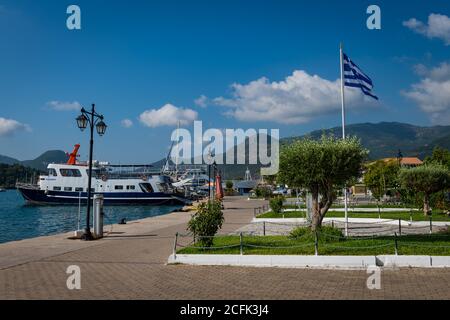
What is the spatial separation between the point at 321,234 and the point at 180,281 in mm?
6082

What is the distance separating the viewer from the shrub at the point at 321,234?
14461 millimetres

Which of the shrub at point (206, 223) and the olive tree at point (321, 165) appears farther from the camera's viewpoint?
the olive tree at point (321, 165)

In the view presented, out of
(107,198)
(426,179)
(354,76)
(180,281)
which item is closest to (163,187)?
(107,198)

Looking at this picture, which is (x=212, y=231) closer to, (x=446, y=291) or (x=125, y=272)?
(x=125, y=272)

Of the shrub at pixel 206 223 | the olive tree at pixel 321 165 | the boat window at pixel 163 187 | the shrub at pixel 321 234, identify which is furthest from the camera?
the boat window at pixel 163 187

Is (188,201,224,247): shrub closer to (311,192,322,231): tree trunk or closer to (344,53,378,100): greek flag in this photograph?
(311,192,322,231): tree trunk

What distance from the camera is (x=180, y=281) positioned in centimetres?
1044

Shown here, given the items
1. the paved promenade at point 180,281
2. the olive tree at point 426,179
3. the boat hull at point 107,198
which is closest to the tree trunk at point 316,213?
the paved promenade at point 180,281

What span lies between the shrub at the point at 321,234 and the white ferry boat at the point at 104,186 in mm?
55518

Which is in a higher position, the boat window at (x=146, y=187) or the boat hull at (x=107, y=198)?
the boat window at (x=146, y=187)

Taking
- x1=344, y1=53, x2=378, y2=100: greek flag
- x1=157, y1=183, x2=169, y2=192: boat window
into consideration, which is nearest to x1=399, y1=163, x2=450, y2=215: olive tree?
x1=344, y1=53, x2=378, y2=100: greek flag

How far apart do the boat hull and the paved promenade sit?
55.2 meters

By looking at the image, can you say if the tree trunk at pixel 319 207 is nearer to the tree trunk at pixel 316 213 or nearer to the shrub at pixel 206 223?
the tree trunk at pixel 316 213
